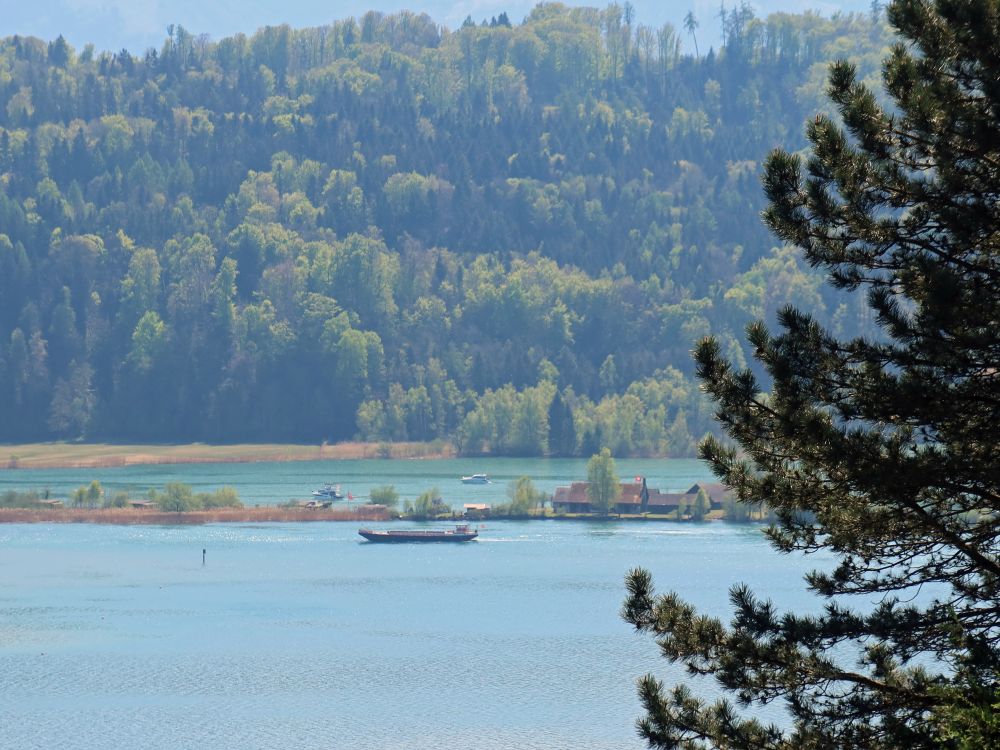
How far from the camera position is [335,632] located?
5988cm

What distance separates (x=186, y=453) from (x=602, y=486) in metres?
73.8

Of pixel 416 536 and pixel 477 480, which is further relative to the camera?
pixel 477 480

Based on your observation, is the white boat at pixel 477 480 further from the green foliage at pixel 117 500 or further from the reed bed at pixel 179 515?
the green foliage at pixel 117 500

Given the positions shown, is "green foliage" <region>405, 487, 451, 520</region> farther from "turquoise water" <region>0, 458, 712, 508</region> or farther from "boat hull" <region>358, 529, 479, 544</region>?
"boat hull" <region>358, 529, 479, 544</region>

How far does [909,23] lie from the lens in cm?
1798

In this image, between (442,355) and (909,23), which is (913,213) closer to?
(909,23)

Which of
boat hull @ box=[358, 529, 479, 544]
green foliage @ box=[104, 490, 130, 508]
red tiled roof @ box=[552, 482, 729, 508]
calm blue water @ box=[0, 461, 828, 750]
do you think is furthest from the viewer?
red tiled roof @ box=[552, 482, 729, 508]

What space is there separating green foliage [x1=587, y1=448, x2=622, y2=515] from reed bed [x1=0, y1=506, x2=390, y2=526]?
→ 12280 mm

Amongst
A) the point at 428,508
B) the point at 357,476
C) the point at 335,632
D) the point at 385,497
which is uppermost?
the point at 357,476

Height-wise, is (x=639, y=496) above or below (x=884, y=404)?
below

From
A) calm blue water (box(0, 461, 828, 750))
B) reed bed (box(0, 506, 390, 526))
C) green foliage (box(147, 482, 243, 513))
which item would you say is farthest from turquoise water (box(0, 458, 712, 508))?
calm blue water (box(0, 461, 828, 750))

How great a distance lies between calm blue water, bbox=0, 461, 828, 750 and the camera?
43.8 meters

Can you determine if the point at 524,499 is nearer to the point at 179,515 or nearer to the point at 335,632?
the point at 179,515

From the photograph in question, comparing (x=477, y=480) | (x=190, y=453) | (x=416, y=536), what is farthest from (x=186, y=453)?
(x=416, y=536)
